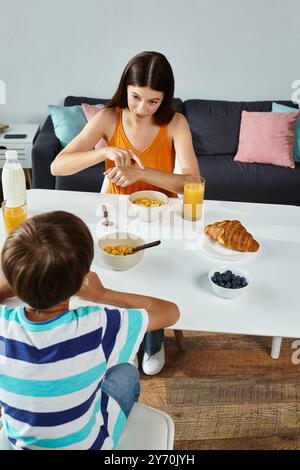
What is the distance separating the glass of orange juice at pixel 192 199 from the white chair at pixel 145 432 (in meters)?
0.67

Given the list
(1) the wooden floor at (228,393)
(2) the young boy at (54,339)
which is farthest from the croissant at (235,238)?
(1) the wooden floor at (228,393)

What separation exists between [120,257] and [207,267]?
0.25m

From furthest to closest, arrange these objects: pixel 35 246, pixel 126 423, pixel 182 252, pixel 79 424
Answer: pixel 182 252 < pixel 126 423 < pixel 79 424 < pixel 35 246

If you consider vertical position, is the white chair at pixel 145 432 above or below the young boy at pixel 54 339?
below

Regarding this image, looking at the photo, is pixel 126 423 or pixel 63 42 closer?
pixel 126 423

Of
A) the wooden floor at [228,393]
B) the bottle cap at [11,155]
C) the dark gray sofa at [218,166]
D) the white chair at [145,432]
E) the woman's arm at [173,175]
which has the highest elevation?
the bottle cap at [11,155]

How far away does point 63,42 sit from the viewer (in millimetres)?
3193

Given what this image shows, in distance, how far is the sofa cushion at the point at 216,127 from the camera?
3.15 metres

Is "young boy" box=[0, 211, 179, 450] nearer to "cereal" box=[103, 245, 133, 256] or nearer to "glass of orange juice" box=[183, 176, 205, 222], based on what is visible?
"cereal" box=[103, 245, 133, 256]

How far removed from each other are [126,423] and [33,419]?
0.93ft

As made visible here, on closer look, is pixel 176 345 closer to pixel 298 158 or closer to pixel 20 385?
pixel 20 385

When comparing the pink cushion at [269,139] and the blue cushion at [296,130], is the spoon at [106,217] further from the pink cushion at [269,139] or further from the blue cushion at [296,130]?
the blue cushion at [296,130]

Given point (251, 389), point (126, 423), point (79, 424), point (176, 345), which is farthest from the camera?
point (176, 345)

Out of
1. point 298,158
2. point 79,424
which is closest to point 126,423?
point 79,424
